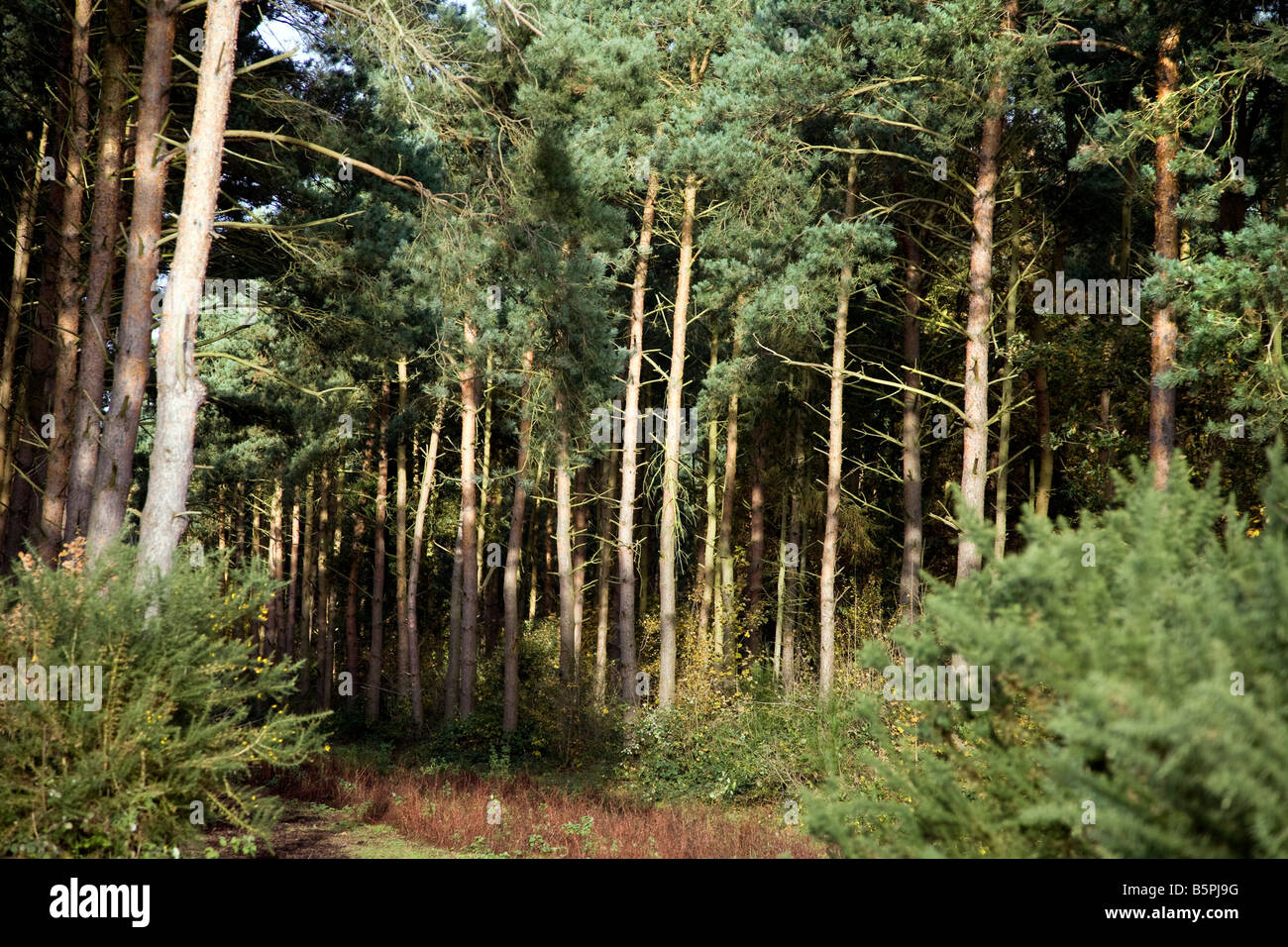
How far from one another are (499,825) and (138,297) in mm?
6765

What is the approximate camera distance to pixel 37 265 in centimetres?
1767

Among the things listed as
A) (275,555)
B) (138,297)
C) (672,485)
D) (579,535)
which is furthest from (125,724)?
(275,555)

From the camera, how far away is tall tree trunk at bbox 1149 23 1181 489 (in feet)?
34.8

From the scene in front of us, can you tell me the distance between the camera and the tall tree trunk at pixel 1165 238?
1059 cm

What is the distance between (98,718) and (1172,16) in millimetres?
12329

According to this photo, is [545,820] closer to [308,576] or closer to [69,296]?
[69,296]

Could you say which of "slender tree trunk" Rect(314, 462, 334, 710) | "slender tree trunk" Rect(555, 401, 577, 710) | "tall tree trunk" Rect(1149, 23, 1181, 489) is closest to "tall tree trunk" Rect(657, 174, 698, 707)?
"slender tree trunk" Rect(555, 401, 577, 710)

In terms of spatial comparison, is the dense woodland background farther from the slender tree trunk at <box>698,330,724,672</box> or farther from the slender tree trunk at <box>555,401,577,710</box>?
the slender tree trunk at <box>698,330,724,672</box>

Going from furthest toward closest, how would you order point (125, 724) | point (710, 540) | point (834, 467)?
point (710, 540) < point (834, 467) < point (125, 724)

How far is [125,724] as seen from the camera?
550 cm

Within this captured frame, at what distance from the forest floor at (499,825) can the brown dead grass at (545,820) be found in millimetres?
13

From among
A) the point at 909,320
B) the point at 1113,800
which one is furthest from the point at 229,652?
the point at 909,320

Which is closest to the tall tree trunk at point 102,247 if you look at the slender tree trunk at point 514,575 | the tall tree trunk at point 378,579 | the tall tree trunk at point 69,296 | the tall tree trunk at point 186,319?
the tall tree trunk at point 69,296

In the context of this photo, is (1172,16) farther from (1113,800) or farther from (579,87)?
(1113,800)
